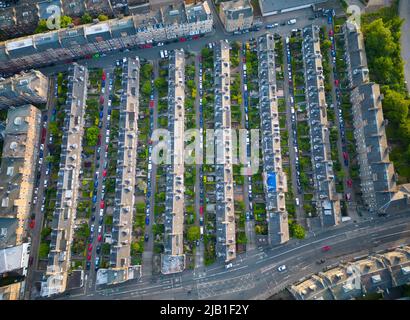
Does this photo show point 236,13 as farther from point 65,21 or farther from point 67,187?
point 67,187

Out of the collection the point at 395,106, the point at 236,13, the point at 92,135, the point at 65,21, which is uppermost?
the point at 65,21

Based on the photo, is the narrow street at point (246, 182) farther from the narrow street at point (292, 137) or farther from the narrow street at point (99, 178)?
the narrow street at point (99, 178)

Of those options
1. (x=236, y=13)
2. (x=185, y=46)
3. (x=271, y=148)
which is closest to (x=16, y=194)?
(x=185, y=46)

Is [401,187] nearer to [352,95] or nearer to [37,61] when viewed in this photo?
[352,95]

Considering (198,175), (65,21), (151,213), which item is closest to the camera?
(151,213)

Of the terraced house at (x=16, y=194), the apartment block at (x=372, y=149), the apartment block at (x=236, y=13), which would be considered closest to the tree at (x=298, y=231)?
the apartment block at (x=372, y=149)

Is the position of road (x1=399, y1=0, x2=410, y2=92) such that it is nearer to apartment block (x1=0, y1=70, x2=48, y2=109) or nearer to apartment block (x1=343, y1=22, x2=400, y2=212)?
apartment block (x1=343, y1=22, x2=400, y2=212)

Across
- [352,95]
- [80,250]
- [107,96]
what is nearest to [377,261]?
[352,95]
